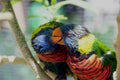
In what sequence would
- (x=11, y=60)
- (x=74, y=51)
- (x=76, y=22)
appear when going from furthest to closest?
1. (x=76, y=22)
2. (x=11, y=60)
3. (x=74, y=51)

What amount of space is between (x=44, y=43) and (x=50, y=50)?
0.02 meters

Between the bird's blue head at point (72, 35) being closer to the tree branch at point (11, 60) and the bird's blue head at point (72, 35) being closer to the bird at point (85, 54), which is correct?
the bird at point (85, 54)

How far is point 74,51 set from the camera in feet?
1.59

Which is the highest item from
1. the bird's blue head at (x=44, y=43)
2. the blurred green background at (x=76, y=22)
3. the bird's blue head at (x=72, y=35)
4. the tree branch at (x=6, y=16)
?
the tree branch at (x=6, y=16)

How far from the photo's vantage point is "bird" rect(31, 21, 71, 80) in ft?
1.74

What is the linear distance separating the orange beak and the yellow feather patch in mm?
35

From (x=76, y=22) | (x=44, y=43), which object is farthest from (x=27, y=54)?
(x=76, y=22)

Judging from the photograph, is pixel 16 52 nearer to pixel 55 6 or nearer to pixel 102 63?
pixel 55 6

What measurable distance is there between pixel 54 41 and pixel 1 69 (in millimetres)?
854

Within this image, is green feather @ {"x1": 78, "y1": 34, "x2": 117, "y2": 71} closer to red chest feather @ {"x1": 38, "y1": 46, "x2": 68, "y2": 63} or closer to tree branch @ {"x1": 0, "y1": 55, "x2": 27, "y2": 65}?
red chest feather @ {"x1": 38, "y1": 46, "x2": 68, "y2": 63}

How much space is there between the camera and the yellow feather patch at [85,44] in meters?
0.49

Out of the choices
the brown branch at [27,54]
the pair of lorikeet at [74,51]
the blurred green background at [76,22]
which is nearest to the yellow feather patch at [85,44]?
the pair of lorikeet at [74,51]

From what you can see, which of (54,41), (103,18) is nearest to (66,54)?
(54,41)

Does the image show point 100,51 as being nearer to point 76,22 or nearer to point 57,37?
point 57,37
